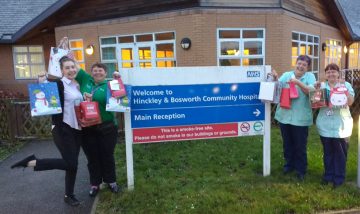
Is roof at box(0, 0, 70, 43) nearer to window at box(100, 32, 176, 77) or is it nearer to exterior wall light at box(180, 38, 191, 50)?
window at box(100, 32, 176, 77)

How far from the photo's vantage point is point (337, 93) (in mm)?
3967

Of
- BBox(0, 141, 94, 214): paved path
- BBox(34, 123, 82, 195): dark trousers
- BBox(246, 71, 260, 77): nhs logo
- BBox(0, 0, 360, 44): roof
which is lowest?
BBox(0, 141, 94, 214): paved path

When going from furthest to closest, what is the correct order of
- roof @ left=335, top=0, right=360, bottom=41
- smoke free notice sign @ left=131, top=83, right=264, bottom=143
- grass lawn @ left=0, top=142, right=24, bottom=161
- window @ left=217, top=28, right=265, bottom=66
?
1. roof @ left=335, top=0, right=360, bottom=41
2. window @ left=217, top=28, right=265, bottom=66
3. grass lawn @ left=0, top=142, right=24, bottom=161
4. smoke free notice sign @ left=131, top=83, right=264, bottom=143

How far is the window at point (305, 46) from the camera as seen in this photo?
40.3 feet

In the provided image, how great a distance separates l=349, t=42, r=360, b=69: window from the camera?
1938 cm

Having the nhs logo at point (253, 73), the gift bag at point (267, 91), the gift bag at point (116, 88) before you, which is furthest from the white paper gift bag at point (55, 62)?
the gift bag at point (267, 91)

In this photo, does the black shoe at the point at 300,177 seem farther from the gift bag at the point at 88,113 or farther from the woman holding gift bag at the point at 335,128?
the gift bag at the point at 88,113

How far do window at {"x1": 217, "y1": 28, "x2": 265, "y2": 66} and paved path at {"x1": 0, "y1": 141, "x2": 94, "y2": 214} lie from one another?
21.1 feet

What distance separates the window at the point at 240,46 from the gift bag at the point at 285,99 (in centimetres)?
657

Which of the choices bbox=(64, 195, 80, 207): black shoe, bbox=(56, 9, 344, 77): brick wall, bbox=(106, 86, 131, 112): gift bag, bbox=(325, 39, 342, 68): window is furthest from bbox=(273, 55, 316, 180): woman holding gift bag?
bbox=(325, 39, 342, 68): window

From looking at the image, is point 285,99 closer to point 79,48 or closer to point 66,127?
point 66,127

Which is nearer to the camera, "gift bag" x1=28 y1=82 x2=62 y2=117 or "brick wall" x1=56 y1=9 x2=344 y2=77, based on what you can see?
"gift bag" x1=28 y1=82 x2=62 y2=117

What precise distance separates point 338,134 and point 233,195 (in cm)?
154

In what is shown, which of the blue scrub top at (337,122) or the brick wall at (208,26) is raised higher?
the brick wall at (208,26)
